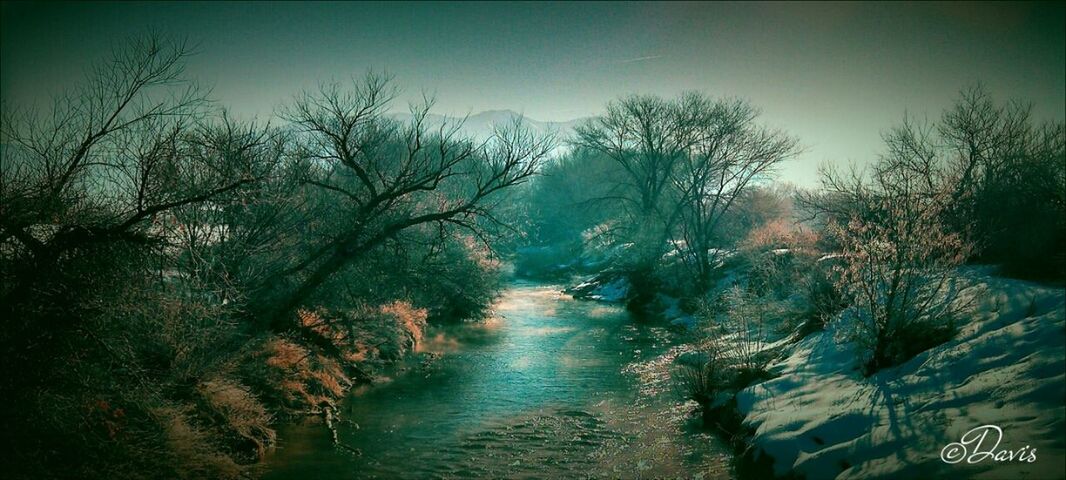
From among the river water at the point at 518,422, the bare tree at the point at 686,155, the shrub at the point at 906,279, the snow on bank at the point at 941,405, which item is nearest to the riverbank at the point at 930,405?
the snow on bank at the point at 941,405

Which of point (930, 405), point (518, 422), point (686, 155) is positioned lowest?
point (518, 422)

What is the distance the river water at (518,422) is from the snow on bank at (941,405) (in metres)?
1.52

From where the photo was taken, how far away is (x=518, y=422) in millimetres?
11336

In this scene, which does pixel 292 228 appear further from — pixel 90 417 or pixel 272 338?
pixel 90 417

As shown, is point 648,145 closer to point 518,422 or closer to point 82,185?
point 518,422

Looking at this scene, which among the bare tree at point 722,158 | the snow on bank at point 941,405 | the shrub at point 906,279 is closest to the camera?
the snow on bank at point 941,405

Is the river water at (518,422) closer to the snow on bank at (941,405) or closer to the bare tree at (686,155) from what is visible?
the snow on bank at (941,405)

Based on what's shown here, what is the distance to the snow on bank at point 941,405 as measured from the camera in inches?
215

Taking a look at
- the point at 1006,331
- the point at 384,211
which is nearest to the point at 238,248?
the point at 384,211

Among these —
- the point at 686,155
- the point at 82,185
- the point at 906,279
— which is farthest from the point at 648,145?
the point at 82,185

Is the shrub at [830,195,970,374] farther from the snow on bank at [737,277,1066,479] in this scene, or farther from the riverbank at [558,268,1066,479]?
the snow on bank at [737,277,1066,479]

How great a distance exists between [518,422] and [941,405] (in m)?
7.68

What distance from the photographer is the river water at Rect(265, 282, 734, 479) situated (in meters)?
9.08

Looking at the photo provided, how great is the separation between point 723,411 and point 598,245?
1037 inches
